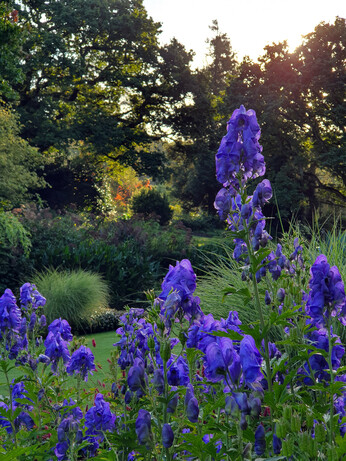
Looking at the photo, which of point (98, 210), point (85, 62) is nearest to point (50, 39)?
point (85, 62)

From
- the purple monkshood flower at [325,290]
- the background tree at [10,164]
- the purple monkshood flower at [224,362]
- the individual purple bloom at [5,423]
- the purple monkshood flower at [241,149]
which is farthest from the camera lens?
the background tree at [10,164]

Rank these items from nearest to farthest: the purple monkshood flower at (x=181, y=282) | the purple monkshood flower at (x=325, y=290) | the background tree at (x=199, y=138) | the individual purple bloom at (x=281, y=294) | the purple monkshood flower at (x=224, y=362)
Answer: the purple monkshood flower at (x=224, y=362)
the purple monkshood flower at (x=181, y=282)
the purple monkshood flower at (x=325, y=290)
the individual purple bloom at (x=281, y=294)
the background tree at (x=199, y=138)

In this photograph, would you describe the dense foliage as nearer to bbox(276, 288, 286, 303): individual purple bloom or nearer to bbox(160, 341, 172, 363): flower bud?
bbox(276, 288, 286, 303): individual purple bloom

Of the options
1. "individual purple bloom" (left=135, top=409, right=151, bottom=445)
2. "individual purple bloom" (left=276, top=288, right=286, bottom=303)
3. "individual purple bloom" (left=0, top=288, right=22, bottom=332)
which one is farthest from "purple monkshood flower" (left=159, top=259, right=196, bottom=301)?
"individual purple bloom" (left=0, top=288, right=22, bottom=332)

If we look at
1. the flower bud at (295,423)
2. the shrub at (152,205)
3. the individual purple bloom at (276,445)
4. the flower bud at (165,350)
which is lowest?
the shrub at (152,205)

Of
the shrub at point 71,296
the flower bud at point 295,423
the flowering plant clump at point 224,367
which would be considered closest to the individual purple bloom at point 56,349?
the flowering plant clump at point 224,367

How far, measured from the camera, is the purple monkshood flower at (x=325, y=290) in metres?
1.80

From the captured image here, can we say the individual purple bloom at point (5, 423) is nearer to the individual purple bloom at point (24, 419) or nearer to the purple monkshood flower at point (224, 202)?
the individual purple bloom at point (24, 419)

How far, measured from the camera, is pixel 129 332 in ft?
7.17

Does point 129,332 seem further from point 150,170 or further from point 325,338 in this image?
point 150,170

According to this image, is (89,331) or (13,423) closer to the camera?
(13,423)

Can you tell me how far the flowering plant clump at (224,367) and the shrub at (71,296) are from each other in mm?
6254

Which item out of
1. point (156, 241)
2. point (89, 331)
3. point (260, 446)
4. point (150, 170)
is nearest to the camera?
point (260, 446)

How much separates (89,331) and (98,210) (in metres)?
15.2
